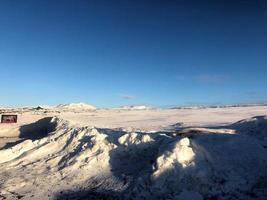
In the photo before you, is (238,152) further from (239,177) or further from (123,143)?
(123,143)

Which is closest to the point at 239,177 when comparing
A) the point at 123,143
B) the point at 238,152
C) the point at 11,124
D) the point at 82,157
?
the point at 238,152

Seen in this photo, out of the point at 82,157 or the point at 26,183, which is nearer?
the point at 26,183

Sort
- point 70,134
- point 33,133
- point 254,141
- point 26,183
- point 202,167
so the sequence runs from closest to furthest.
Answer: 1. point 202,167
2. point 26,183
3. point 254,141
4. point 70,134
5. point 33,133

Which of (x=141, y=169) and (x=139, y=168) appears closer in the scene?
(x=141, y=169)

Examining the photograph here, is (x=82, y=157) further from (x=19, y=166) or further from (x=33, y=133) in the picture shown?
(x=33, y=133)

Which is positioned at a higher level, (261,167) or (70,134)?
(70,134)

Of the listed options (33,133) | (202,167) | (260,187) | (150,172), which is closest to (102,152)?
(150,172)

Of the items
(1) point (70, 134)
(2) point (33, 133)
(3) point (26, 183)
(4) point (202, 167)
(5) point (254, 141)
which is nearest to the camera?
(4) point (202, 167)
